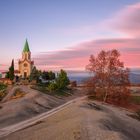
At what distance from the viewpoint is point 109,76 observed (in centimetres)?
7656

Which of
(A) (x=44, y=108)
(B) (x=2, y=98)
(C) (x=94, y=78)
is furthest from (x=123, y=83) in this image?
(B) (x=2, y=98)

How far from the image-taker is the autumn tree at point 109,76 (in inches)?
2957

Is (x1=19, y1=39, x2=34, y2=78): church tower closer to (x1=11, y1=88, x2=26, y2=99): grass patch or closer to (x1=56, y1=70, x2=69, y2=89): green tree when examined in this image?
(x1=56, y1=70, x2=69, y2=89): green tree

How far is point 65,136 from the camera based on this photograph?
34562 mm

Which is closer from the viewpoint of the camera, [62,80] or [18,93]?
[18,93]

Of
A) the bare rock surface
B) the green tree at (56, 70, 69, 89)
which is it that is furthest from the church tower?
the bare rock surface

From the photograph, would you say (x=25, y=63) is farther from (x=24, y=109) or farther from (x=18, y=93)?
(x=24, y=109)

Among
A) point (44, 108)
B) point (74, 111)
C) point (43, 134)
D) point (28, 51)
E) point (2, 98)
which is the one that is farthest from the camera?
point (28, 51)

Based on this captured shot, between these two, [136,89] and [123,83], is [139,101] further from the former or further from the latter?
[136,89]

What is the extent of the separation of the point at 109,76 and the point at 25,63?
70.6 meters

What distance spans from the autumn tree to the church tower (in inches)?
2601

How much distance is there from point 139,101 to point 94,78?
2485 cm

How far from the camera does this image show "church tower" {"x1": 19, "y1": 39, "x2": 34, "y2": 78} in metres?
140

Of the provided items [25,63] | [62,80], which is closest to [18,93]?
[62,80]
